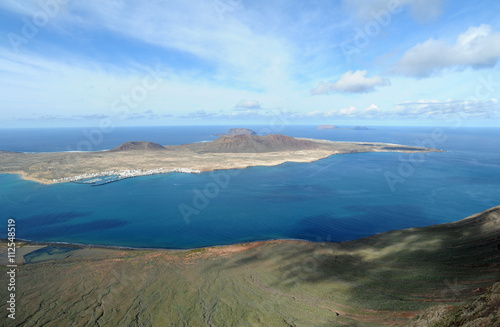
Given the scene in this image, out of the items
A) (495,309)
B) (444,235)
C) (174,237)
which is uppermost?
(495,309)

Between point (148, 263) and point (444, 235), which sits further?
point (444, 235)

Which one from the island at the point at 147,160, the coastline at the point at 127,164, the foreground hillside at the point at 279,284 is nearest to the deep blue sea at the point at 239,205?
the coastline at the point at 127,164

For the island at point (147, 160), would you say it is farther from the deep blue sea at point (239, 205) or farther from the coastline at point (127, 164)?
the deep blue sea at point (239, 205)

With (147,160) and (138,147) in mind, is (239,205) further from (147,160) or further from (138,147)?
(138,147)

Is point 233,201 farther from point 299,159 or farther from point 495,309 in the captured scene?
point 299,159

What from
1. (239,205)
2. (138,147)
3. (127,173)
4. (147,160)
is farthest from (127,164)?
(239,205)

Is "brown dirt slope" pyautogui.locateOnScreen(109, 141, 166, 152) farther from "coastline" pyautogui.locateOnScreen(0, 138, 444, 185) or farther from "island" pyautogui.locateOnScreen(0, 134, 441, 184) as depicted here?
"coastline" pyautogui.locateOnScreen(0, 138, 444, 185)

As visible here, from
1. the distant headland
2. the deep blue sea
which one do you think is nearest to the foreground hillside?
the deep blue sea

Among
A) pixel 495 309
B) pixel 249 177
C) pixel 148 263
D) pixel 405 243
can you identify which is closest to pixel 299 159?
pixel 249 177
